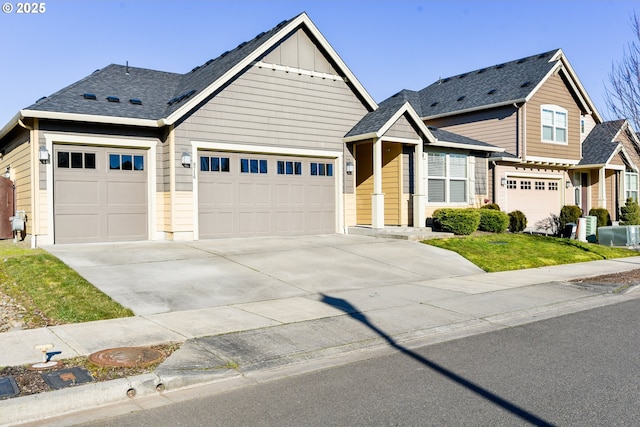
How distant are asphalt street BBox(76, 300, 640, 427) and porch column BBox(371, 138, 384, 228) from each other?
34.6 ft

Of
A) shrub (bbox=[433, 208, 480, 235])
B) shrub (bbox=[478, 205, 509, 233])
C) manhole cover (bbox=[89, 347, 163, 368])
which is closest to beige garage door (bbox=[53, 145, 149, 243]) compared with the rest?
manhole cover (bbox=[89, 347, 163, 368])

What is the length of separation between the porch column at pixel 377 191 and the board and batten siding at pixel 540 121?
9.32m

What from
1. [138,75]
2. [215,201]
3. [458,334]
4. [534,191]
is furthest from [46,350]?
[534,191]

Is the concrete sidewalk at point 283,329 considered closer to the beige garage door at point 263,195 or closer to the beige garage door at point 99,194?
the beige garage door at point 263,195

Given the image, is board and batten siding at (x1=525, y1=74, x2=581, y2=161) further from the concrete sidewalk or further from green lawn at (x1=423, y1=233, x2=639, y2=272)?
Result: the concrete sidewalk

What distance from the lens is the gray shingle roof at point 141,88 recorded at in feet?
47.7

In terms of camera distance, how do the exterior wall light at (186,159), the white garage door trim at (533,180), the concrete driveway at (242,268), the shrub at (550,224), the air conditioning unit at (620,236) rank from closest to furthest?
the concrete driveway at (242,268)
the exterior wall light at (186,159)
the air conditioning unit at (620,236)
the white garage door trim at (533,180)
the shrub at (550,224)

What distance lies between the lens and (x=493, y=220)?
1928 centimetres

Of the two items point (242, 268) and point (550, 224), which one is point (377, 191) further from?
point (550, 224)

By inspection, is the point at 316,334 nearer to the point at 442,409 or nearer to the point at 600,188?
the point at 442,409

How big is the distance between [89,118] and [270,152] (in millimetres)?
5318

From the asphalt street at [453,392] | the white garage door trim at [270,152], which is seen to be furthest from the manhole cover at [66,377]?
the white garage door trim at [270,152]

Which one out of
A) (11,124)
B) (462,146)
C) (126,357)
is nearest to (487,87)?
(462,146)

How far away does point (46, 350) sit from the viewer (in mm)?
5738
